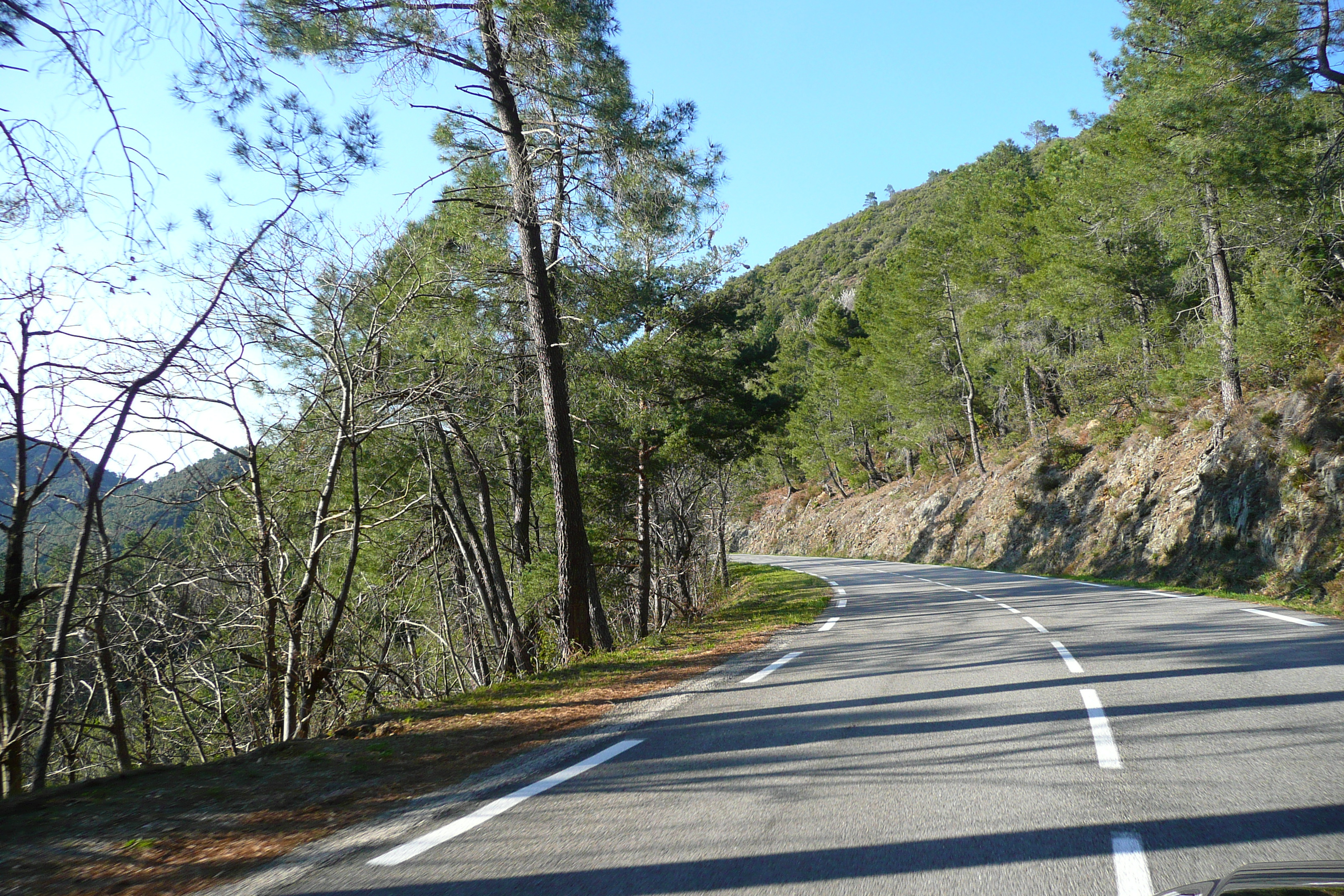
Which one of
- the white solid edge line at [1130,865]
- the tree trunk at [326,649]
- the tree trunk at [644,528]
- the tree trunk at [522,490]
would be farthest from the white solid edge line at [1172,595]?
the tree trunk at [326,649]

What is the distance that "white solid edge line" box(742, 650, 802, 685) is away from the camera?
8.23 meters

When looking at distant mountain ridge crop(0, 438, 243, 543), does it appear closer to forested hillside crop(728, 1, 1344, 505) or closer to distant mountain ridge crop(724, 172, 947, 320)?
forested hillside crop(728, 1, 1344, 505)

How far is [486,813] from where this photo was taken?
4.32 m

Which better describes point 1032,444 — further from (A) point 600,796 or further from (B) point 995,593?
(A) point 600,796

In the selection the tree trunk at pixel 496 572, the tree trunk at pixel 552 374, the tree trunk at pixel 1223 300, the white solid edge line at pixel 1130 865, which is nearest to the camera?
the white solid edge line at pixel 1130 865

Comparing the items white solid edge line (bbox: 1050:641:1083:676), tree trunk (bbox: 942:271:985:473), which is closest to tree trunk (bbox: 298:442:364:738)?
white solid edge line (bbox: 1050:641:1083:676)

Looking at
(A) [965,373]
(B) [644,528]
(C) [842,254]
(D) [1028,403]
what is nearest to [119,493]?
(B) [644,528]

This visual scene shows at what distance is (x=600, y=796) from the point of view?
4.50 metres

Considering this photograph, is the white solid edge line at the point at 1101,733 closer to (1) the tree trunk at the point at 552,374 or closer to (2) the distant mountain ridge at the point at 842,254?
(1) the tree trunk at the point at 552,374

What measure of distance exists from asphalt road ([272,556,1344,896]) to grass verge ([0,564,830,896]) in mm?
764

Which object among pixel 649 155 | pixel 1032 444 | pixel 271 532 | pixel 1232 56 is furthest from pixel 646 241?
pixel 1032 444

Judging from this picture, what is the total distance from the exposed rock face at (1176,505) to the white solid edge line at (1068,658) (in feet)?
26.4

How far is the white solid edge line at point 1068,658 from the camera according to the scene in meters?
7.71

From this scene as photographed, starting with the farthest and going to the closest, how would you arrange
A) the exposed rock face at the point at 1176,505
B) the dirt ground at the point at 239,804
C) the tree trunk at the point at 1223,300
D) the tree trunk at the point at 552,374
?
1. the tree trunk at the point at 1223,300
2. the exposed rock face at the point at 1176,505
3. the tree trunk at the point at 552,374
4. the dirt ground at the point at 239,804
